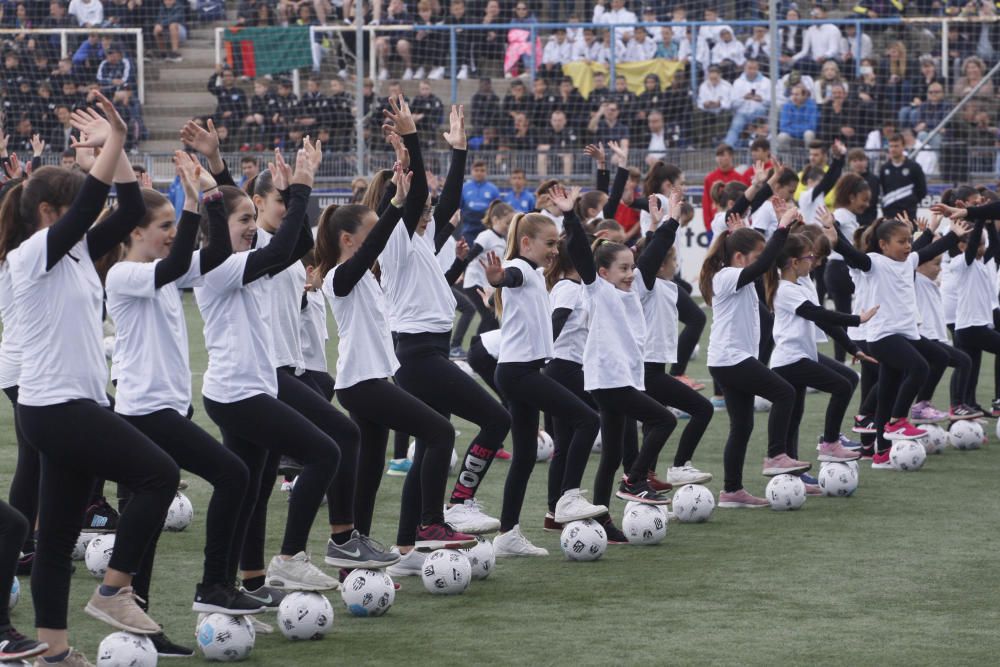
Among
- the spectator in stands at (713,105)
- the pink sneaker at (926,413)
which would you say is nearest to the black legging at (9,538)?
the pink sneaker at (926,413)

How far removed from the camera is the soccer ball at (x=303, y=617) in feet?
19.3

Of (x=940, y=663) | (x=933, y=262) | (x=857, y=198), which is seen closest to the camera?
(x=940, y=663)

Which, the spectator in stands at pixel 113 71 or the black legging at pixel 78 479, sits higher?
the spectator in stands at pixel 113 71

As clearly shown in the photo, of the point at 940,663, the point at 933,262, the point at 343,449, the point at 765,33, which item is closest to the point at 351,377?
the point at 343,449

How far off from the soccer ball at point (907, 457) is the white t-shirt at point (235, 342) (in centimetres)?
549

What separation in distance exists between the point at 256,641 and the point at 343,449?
0.96 meters

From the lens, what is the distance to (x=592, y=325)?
8.05 meters

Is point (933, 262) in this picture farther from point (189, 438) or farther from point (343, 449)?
point (189, 438)

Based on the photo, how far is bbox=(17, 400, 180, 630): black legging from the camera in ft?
16.8

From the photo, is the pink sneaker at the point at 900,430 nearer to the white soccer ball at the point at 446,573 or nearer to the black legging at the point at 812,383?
the black legging at the point at 812,383

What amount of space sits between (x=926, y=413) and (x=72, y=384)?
825cm

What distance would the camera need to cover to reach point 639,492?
852 cm

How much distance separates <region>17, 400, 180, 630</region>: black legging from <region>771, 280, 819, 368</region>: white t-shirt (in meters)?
5.30

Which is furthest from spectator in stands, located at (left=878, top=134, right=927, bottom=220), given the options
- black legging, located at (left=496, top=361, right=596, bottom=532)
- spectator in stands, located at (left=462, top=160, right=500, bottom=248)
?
black legging, located at (left=496, top=361, right=596, bottom=532)
